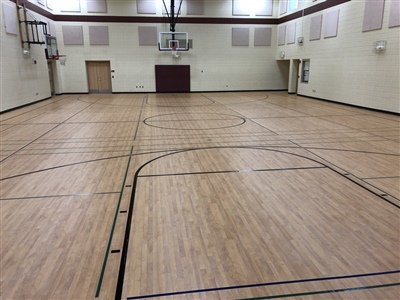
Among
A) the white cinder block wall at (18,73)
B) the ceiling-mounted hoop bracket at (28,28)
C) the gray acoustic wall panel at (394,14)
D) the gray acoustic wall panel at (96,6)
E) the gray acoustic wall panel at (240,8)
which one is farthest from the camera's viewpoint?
the gray acoustic wall panel at (240,8)

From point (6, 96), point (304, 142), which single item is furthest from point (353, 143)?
point (6, 96)

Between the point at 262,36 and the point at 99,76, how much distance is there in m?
10.1

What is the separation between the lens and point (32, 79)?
14.4 metres

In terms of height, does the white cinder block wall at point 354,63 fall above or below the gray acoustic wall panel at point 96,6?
below

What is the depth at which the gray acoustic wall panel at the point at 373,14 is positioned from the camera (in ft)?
36.8

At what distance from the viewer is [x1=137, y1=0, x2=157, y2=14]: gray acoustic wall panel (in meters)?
18.4

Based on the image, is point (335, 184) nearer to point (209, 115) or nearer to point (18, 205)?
point (18, 205)

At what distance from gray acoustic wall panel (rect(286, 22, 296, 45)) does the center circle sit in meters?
9.31

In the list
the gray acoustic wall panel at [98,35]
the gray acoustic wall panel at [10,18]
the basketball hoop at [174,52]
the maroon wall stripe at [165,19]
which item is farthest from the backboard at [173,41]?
the gray acoustic wall panel at [10,18]

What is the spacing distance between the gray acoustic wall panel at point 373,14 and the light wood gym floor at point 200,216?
5854 millimetres

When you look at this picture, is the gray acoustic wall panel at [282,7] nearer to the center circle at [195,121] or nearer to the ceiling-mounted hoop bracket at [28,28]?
the center circle at [195,121]

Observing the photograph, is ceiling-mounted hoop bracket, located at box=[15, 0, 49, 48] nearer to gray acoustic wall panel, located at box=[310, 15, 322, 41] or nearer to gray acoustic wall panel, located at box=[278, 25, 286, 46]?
gray acoustic wall panel, located at box=[310, 15, 322, 41]

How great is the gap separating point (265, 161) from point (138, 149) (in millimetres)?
2614

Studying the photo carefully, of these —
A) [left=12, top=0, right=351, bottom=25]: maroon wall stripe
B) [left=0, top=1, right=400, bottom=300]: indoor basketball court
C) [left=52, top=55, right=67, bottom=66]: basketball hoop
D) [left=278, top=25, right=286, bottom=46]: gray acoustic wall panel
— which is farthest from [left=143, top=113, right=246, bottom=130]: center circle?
[left=278, top=25, right=286, bottom=46]: gray acoustic wall panel
